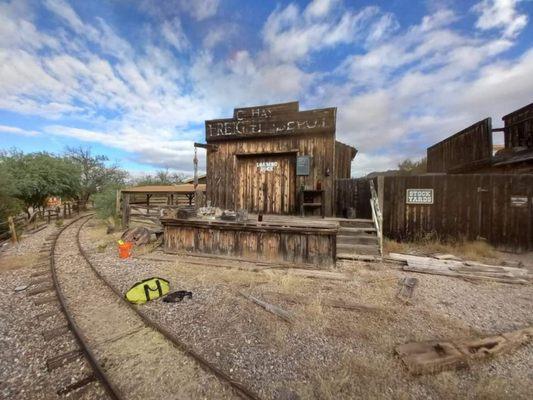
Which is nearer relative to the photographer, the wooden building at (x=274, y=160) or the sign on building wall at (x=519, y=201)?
the sign on building wall at (x=519, y=201)

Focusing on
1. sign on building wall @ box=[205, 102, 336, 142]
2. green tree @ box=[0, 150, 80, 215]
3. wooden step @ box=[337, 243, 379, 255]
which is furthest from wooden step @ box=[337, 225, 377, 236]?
green tree @ box=[0, 150, 80, 215]

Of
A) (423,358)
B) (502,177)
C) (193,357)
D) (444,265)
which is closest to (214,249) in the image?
(193,357)

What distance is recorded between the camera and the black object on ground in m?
4.95

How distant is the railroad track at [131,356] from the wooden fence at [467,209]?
8.63 meters

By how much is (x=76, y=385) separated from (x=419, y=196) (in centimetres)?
1043

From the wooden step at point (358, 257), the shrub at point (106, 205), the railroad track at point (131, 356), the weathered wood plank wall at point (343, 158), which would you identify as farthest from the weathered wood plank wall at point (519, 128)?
the shrub at point (106, 205)

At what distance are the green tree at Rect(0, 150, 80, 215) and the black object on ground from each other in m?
23.3

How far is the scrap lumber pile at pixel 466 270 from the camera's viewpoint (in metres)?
6.08

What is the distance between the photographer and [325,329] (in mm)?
3918

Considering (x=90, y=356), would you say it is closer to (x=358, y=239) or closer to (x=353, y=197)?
(x=358, y=239)

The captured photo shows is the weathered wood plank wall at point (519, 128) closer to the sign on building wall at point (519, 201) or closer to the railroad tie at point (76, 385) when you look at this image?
the sign on building wall at point (519, 201)

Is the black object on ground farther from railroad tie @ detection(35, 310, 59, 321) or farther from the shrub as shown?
the shrub

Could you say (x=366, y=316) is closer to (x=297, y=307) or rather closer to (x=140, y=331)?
(x=297, y=307)

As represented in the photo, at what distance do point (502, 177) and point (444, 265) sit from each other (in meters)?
4.37
